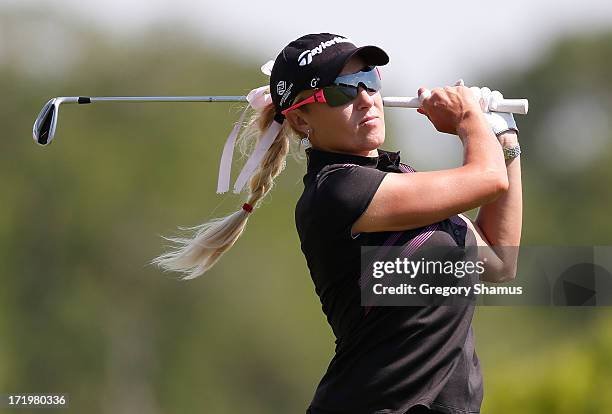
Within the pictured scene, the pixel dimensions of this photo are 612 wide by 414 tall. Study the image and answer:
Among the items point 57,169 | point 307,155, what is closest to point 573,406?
point 307,155

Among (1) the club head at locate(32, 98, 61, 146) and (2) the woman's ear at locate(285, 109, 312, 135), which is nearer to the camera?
(2) the woman's ear at locate(285, 109, 312, 135)

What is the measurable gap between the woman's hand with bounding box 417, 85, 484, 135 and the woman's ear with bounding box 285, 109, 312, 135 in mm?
453

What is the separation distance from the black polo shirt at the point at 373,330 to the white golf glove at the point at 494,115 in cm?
54

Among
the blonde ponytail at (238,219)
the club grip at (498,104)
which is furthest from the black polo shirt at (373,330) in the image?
the blonde ponytail at (238,219)

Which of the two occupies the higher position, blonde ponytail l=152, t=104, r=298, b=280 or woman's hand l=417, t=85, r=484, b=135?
woman's hand l=417, t=85, r=484, b=135

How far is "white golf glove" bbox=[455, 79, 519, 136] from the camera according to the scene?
5.25 m

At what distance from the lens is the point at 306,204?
489 cm

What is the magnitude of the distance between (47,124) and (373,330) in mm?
2189

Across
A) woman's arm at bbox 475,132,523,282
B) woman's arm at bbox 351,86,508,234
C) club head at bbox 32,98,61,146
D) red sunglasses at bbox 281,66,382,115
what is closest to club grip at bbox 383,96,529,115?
woman's arm at bbox 475,132,523,282

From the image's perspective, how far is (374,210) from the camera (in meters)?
4.76

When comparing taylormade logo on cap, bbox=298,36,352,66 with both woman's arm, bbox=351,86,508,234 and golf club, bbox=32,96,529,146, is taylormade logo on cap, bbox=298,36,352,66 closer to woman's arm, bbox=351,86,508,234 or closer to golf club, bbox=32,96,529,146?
golf club, bbox=32,96,529,146

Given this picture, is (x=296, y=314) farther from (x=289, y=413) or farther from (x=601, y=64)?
(x=601, y=64)

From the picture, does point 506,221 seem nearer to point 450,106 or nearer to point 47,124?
point 450,106

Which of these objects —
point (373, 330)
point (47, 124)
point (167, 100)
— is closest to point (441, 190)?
point (373, 330)
